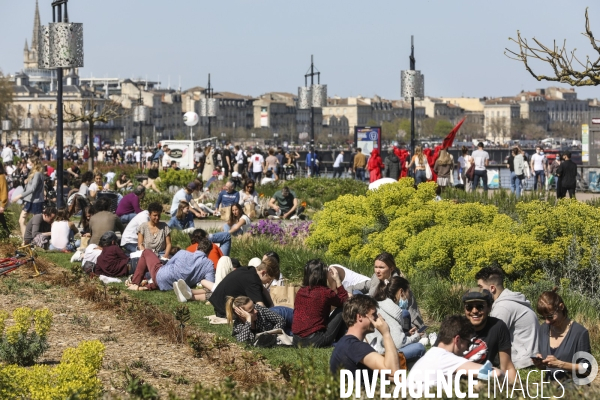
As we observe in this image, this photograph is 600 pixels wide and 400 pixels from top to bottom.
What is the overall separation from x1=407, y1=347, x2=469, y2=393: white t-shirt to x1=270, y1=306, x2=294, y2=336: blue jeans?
10.1 feet

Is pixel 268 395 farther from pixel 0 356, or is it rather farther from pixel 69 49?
pixel 69 49

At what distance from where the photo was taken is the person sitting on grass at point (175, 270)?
12953 millimetres

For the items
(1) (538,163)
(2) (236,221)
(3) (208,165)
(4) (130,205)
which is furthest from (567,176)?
(3) (208,165)

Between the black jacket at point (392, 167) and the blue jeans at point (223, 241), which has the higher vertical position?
the black jacket at point (392, 167)

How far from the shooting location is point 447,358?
288 inches

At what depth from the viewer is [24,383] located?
7.17m

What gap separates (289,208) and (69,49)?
5415 millimetres

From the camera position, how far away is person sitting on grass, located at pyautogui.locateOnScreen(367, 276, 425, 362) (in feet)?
29.0

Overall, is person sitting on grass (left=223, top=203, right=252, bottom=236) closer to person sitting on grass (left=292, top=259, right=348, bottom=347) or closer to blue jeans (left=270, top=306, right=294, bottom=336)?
blue jeans (left=270, top=306, right=294, bottom=336)

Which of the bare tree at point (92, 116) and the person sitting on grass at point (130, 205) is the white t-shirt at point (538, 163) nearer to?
the bare tree at point (92, 116)

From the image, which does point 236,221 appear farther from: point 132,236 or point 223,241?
point 223,241

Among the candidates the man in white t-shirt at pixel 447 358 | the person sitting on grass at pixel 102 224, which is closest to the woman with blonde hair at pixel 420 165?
the person sitting on grass at pixel 102 224

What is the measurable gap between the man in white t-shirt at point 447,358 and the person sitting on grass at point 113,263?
24.0ft

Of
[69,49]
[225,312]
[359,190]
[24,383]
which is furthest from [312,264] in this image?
[359,190]
